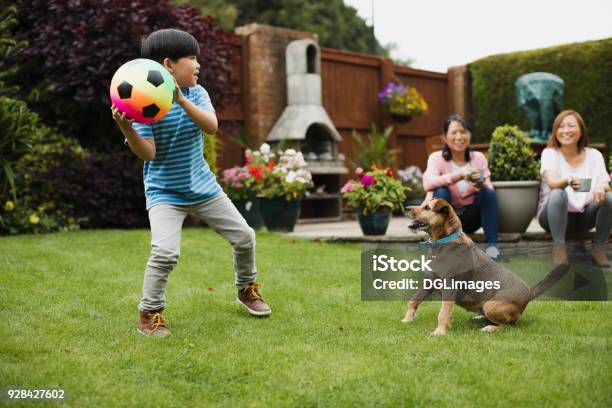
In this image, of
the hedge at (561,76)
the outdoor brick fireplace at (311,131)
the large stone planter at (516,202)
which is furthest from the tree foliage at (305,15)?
the large stone planter at (516,202)

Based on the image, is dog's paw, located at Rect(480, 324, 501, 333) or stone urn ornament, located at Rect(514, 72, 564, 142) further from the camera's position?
stone urn ornament, located at Rect(514, 72, 564, 142)

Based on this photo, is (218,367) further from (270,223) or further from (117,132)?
→ (117,132)

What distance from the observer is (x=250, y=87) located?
9750mm

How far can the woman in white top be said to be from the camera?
17.1ft

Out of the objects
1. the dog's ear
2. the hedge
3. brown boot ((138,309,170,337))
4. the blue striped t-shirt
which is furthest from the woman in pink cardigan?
the hedge

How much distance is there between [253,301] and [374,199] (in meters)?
3.19

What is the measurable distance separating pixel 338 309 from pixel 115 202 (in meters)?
4.51

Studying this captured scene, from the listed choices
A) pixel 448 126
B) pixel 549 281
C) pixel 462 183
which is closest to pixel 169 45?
pixel 549 281

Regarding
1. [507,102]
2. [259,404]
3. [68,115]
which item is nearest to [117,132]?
[68,115]

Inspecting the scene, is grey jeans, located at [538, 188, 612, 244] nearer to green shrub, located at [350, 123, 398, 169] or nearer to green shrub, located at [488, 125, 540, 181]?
green shrub, located at [488, 125, 540, 181]

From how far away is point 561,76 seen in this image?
11.3 m

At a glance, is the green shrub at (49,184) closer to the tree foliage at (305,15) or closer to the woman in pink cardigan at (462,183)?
the woman in pink cardigan at (462,183)

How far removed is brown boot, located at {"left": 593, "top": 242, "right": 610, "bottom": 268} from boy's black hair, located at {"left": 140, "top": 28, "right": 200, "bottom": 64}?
3.77 m

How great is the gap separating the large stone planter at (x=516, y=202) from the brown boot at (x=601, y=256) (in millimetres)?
875
